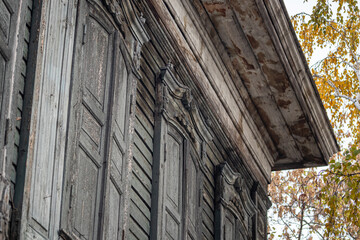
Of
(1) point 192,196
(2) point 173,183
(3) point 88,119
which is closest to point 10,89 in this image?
(3) point 88,119

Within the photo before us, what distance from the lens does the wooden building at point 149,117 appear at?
4.59 meters

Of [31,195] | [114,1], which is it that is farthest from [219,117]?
[31,195]

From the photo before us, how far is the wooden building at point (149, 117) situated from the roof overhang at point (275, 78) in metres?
0.02

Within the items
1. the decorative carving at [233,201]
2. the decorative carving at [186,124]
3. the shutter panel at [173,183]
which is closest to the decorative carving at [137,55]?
the shutter panel at [173,183]

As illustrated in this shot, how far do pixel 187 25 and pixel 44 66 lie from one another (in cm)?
399

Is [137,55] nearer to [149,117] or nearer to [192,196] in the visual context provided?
[149,117]

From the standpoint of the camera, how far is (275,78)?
10.4 meters

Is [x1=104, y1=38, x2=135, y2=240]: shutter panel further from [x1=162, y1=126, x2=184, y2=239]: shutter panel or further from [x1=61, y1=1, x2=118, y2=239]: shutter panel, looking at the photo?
[x1=162, y1=126, x2=184, y2=239]: shutter panel

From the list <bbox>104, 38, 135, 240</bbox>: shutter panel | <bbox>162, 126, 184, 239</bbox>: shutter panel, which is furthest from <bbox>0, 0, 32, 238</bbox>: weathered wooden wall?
<bbox>162, 126, 184, 239</bbox>: shutter panel

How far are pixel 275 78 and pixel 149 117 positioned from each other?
11.3 feet

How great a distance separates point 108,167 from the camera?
5773 millimetres

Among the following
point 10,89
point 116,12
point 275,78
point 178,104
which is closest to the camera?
point 10,89

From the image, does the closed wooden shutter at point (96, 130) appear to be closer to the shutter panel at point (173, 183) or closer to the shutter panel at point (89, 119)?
the shutter panel at point (89, 119)

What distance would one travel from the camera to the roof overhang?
930 cm
